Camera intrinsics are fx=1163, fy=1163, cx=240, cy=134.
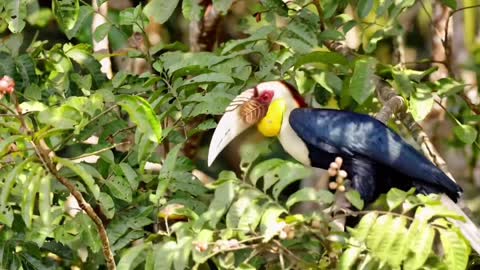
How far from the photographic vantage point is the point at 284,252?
99.4 inches

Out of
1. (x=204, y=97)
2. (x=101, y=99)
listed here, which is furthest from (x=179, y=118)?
(x=101, y=99)

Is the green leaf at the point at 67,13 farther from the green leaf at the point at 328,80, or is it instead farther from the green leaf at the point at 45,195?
the green leaf at the point at 45,195

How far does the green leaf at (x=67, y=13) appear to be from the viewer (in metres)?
3.17

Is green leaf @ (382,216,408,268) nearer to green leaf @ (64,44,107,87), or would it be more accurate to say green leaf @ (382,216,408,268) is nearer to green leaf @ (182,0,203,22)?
green leaf @ (182,0,203,22)

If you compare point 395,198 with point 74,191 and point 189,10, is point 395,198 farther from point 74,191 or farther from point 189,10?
point 189,10

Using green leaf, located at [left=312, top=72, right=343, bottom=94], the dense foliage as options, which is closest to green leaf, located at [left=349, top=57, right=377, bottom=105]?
the dense foliage

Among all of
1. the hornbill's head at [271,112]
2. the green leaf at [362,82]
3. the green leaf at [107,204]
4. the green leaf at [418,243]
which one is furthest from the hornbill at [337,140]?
the green leaf at [418,243]

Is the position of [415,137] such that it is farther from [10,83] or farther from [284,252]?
[10,83]

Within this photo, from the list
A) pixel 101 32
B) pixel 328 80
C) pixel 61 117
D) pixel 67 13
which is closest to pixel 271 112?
pixel 328 80

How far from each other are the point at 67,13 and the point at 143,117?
0.72m

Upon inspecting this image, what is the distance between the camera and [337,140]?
329cm

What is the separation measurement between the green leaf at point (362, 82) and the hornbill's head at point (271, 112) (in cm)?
25

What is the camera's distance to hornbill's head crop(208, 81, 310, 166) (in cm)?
323

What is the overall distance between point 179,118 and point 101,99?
1.04 feet
